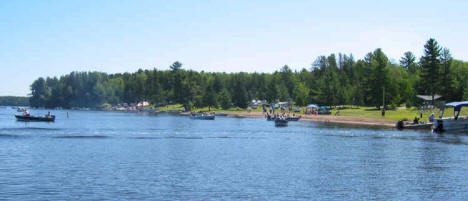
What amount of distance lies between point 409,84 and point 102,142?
96.9 metres

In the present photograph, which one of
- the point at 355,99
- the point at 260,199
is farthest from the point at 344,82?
the point at 260,199

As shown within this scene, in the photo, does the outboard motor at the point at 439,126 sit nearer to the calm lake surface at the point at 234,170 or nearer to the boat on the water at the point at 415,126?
the boat on the water at the point at 415,126

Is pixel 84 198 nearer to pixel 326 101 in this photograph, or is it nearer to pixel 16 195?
pixel 16 195

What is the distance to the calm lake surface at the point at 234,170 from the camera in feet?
98.5

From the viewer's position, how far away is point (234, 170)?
128 ft

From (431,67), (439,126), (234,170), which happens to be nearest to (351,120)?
(431,67)

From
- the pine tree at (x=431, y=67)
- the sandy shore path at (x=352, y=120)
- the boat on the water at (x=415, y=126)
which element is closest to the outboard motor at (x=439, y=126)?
→ the boat on the water at (x=415, y=126)

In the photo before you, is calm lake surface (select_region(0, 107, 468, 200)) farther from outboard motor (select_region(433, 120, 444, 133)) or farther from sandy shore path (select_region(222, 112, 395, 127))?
sandy shore path (select_region(222, 112, 395, 127))

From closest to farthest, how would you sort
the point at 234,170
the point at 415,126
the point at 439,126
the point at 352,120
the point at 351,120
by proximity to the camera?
the point at 234,170, the point at 439,126, the point at 415,126, the point at 352,120, the point at 351,120

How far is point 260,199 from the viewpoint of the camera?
92.8 ft

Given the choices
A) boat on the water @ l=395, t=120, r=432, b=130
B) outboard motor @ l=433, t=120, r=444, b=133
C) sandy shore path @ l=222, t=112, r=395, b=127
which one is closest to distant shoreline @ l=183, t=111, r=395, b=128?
sandy shore path @ l=222, t=112, r=395, b=127

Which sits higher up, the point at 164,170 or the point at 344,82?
the point at 344,82

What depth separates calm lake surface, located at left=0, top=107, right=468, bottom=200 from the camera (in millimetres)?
30016

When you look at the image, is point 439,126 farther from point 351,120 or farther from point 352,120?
point 351,120
